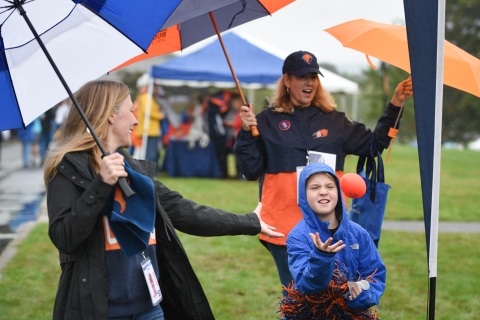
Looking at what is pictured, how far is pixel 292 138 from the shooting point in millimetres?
4598

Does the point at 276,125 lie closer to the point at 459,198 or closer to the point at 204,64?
the point at 459,198

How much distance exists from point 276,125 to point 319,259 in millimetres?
1576

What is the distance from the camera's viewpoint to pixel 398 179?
17625mm

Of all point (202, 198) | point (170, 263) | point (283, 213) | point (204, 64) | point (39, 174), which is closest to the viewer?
point (170, 263)

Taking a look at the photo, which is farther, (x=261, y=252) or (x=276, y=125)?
(x=261, y=252)

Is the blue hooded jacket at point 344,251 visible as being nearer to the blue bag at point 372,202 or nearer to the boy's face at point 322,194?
the boy's face at point 322,194

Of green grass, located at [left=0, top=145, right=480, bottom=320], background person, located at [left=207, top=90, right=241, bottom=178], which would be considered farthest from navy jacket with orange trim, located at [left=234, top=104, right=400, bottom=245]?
background person, located at [left=207, top=90, right=241, bottom=178]

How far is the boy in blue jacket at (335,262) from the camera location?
11.6 feet

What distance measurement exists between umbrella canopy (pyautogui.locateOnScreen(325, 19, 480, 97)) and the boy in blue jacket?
1.10 metres

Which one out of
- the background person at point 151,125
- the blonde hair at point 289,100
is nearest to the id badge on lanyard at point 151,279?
the blonde hair at point 289,100

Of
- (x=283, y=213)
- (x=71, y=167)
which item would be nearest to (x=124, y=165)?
(x=71, y=167)

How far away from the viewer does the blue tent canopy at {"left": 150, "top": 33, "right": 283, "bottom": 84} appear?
53.6ft

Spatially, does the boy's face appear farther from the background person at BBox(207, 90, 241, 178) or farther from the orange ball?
the background person at BBox(207, 90, 241, 178)

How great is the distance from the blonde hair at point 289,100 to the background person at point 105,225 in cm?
135
